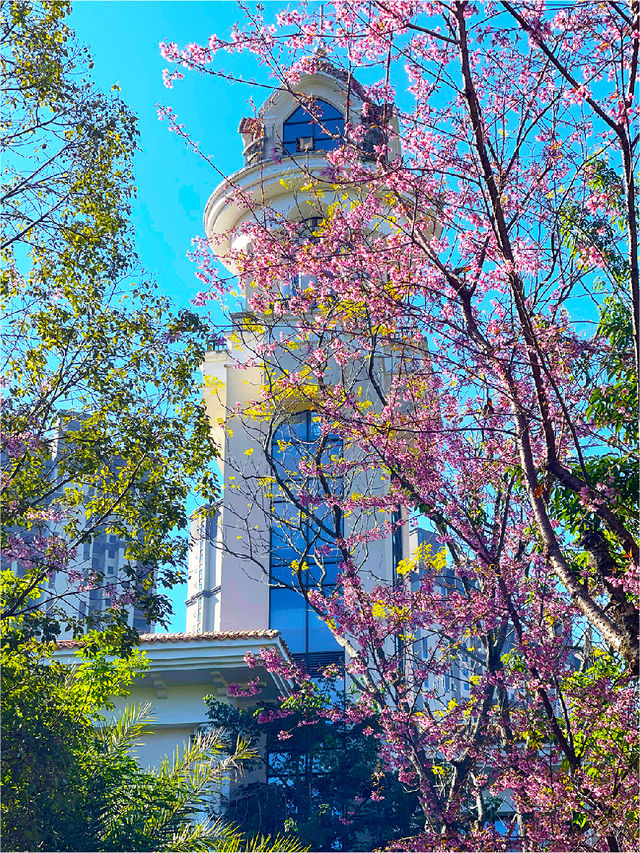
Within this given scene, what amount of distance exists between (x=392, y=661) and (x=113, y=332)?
12.0 ft

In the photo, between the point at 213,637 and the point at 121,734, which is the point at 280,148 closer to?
the point at 213,637

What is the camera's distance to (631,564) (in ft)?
17.2

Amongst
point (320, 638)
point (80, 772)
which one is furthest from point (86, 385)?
point (320, 638)

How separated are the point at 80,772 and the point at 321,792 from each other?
13.3 feet

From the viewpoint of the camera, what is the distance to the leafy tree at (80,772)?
714cm

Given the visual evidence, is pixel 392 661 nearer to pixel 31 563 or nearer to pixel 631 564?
pixel 31 563

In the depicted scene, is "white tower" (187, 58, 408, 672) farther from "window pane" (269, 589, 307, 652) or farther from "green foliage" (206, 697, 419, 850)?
"green foliage" (206, 697, 419, 850)

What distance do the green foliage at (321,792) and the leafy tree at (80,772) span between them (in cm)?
132

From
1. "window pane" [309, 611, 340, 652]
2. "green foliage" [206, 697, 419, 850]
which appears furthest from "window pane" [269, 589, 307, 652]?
"green foliage" [206, 697, 419, 850]

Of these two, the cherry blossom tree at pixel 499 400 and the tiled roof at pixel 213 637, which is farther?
the tiled roof at pixel 213 637

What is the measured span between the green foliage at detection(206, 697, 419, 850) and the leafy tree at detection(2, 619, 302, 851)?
132 cm

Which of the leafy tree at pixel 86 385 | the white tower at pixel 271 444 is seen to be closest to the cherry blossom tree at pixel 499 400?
the leafy tree at pixel 86 385

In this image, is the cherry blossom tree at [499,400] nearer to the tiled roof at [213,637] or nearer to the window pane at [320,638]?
the tiled roof at [213,637]

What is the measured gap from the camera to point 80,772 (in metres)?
8.02
